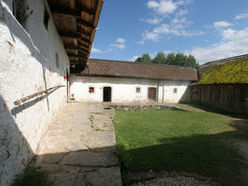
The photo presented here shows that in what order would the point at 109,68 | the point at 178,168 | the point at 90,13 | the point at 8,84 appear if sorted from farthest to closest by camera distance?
the point at 109,68, the point at 90,13, the point at 178,168, the point at 8,84

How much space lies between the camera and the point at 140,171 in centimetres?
242

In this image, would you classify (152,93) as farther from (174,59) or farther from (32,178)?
(174,59)

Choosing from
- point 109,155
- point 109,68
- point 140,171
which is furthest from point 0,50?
point 109,68

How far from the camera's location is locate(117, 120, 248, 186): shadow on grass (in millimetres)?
2510

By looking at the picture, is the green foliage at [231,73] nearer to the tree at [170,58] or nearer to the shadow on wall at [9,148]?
the shadow on wall at [9,148]

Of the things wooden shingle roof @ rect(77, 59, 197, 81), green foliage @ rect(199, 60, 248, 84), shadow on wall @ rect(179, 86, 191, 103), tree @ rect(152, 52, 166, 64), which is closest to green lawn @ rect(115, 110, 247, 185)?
green foliage @ rect(199, 60, 248, 84)

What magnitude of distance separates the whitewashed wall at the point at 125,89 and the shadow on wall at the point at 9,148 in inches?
421

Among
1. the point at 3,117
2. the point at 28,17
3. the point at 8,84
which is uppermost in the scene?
the point at 28,17

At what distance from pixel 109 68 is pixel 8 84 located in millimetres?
12017

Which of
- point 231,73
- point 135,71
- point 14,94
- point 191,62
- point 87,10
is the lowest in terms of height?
point 14,94

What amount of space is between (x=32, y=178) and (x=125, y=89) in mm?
11813

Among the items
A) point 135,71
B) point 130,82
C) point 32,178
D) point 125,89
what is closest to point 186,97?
point 135,71

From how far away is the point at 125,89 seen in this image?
13.3 m

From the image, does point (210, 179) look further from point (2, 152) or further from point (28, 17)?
point (28, 17)
